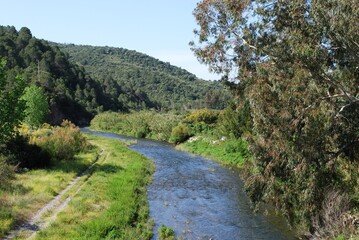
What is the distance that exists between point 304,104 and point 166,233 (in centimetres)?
1016

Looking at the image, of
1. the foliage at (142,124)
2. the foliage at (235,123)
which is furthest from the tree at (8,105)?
the foliage at (142,124)

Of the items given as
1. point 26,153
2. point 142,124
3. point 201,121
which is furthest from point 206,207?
point 142,124

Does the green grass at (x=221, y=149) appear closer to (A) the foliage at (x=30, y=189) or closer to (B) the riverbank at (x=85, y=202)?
(B) the riverbank at (x=85, y=202)

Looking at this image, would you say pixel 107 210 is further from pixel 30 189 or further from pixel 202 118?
pixel 202 118

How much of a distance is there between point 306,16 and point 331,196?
928 cm

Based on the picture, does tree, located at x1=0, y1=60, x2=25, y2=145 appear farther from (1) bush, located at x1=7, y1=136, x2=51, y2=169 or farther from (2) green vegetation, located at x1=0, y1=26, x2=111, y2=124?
(2) green vegetation, located at x1=0, y1=26, x2=111, y2=124

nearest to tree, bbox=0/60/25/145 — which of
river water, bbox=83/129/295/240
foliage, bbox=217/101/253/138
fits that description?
river water, bbox=83/129/295/240

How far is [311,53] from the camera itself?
18.2 metres

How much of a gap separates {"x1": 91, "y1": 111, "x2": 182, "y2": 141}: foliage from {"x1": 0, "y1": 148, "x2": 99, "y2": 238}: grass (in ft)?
158

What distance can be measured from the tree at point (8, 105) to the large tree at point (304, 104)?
16549mm

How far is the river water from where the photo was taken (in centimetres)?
2278

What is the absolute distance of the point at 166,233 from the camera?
21094 millimetres

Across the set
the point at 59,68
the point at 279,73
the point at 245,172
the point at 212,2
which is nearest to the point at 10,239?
the point at 245,172

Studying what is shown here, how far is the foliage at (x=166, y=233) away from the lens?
20758 mm
